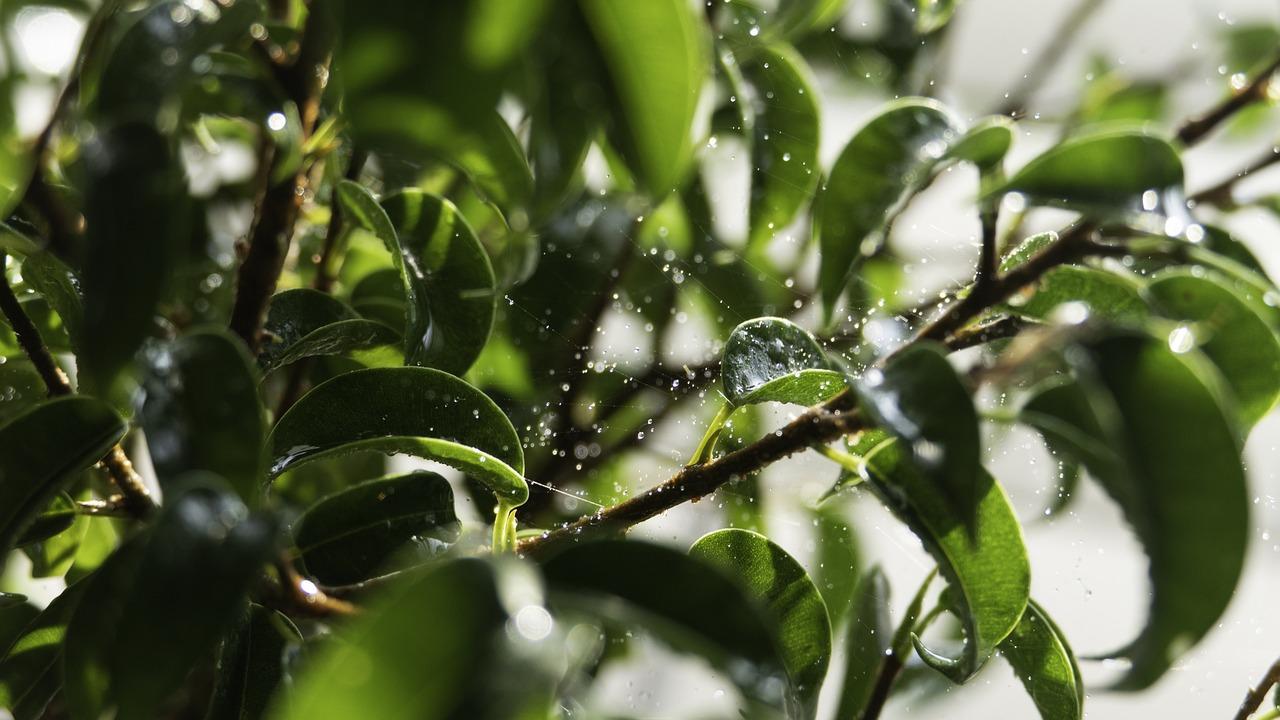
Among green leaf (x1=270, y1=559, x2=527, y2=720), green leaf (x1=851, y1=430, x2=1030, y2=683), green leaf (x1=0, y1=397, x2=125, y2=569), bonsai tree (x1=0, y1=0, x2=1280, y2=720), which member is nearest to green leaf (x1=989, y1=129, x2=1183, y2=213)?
bonsai tree (x1=0, y1=0, x2=1280, y2=720)

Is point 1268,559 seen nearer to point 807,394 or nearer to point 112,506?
point 807,394

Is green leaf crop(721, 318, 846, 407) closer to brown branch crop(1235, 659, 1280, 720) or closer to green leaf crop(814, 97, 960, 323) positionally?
green leaf crop(814, 97, 960, 323)

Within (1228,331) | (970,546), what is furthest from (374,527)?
(1228,331)

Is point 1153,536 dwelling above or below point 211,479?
above

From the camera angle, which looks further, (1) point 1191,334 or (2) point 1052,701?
(2) point 1052,701

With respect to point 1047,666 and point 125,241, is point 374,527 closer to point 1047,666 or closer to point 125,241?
point 125,241

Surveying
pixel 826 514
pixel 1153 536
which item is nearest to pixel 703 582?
pixel 1153 536
